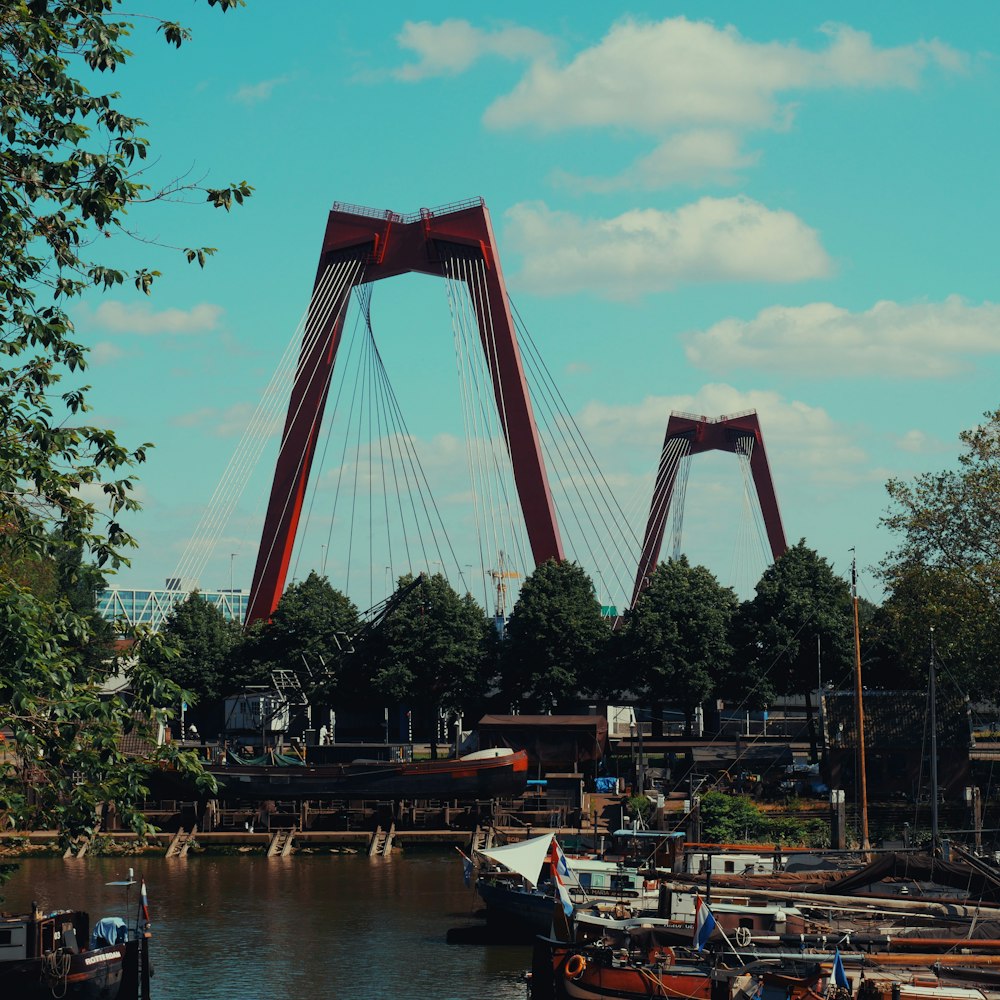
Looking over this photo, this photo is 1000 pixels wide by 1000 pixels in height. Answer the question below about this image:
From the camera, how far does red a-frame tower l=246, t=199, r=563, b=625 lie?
7238 cm

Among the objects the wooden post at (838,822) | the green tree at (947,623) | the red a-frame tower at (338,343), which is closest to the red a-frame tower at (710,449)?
the red a-frame tower at (338,343)

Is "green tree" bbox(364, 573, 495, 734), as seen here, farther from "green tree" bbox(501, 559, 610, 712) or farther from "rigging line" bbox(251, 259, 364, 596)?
"rigging line" bbox(251, 259, 364, 596)

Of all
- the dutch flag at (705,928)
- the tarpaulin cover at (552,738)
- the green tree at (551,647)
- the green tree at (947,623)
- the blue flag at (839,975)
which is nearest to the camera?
the blue flag at (839,975)

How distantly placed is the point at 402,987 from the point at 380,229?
52870 mm

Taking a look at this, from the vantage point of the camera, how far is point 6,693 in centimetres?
1731

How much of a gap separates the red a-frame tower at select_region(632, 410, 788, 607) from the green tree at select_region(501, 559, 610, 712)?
1343 inches

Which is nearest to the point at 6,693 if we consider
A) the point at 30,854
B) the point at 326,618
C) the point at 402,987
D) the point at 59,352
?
the point at 59,352

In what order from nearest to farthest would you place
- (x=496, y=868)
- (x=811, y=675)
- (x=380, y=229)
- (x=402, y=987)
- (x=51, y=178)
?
(x=51, y=178)
(x=402, y=987)
(x=496, y=868)
(x=811, y=675)
(x=380, y=229)

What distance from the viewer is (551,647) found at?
230 feet

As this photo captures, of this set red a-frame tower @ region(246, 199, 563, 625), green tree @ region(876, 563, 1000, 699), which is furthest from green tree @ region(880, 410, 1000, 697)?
red a-frame tower @ region(246, 199, 563, 625)

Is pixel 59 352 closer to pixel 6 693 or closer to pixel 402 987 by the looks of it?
pixel 6 693

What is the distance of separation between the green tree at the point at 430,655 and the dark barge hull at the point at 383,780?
11164mm

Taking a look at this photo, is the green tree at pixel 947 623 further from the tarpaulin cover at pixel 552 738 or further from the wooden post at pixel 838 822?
the tarpaulin cover at pixel 552 738

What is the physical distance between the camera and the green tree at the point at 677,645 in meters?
67.9
